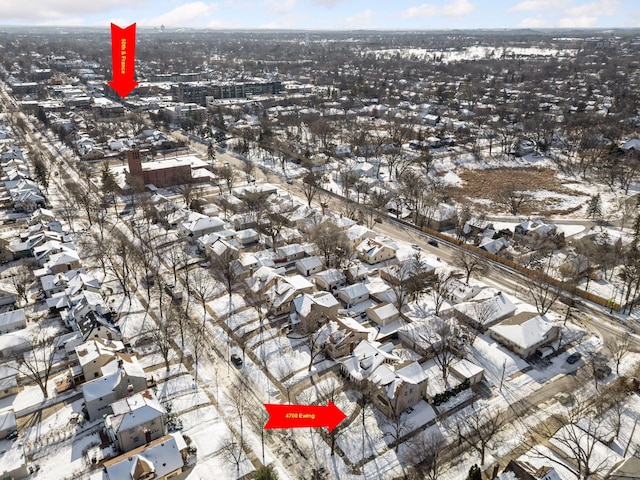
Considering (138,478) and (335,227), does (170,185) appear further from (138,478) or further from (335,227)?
(138,478)

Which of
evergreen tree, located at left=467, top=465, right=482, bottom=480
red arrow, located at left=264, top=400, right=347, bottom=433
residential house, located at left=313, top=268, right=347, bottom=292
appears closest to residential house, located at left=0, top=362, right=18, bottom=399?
red arrow, located at left=264, top=400, right=347, bottom=433

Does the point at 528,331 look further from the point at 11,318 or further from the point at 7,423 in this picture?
the point at 11,318

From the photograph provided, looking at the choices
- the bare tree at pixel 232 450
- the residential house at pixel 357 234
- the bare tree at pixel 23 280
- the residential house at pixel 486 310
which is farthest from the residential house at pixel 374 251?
the bare tree at pixel 23 280

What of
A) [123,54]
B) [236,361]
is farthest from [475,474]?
[123,54]

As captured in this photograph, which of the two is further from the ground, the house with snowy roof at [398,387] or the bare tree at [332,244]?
the bare tree at [332,244]

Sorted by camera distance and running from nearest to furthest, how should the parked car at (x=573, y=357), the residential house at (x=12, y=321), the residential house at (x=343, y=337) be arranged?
the parked car at (x=573, y=357), the residential house at (x=343, y=337), the residential house at (x=12, y=321)

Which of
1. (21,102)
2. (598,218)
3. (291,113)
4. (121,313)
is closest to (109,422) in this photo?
(121,313)

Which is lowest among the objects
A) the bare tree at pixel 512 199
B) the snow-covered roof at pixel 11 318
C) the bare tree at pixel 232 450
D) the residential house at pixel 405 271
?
the bare tree at pixel 232 450

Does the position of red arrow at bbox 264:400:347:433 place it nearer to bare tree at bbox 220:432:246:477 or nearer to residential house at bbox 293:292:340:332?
bare tree at bbox 220:432:246:477

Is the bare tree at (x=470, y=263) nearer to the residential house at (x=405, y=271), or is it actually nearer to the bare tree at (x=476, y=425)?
the residential house at (x=405, y=271)
